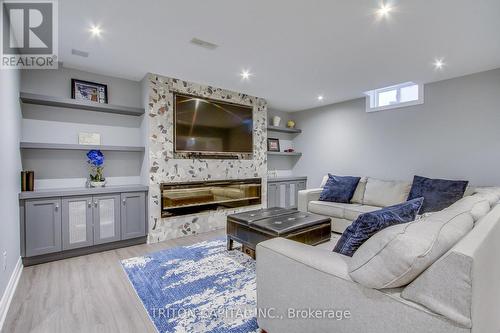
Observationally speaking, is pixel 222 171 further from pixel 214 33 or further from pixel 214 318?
pixel 214 318

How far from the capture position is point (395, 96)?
427 centimetres

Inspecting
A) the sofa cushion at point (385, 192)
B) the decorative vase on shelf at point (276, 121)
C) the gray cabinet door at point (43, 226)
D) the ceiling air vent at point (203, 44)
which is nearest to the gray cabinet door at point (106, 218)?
the gray cabinet door at point (43, 226)

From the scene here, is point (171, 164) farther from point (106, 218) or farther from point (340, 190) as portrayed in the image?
point (340, 190)

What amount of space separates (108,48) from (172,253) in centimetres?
250

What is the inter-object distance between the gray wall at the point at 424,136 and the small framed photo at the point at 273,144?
808 mm

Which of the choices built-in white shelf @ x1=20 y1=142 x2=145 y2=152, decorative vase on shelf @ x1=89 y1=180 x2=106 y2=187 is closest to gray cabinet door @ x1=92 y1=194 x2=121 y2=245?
decorative vase on shelf @ x1=89 y1=180 x2=106 y2=187

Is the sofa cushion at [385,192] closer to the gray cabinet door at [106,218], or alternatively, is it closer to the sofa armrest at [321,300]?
the sofa armrest at [321,300]

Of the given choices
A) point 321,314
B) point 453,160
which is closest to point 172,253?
point 321,314

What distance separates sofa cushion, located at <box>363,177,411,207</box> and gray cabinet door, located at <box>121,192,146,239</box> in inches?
135

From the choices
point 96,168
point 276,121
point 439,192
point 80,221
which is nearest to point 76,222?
point 80,221

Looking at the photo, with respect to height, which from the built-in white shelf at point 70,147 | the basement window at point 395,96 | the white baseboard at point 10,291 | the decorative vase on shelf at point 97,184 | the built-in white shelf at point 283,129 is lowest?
the white baseboard at point 10,291

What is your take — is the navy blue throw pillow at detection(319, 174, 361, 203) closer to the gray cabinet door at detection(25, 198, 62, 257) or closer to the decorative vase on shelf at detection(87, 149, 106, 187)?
the decorative vase on shelf at detection(87, 149, 106, 187)

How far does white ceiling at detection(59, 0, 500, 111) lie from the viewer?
6.64ft

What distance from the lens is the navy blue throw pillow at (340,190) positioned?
13.4 ft
